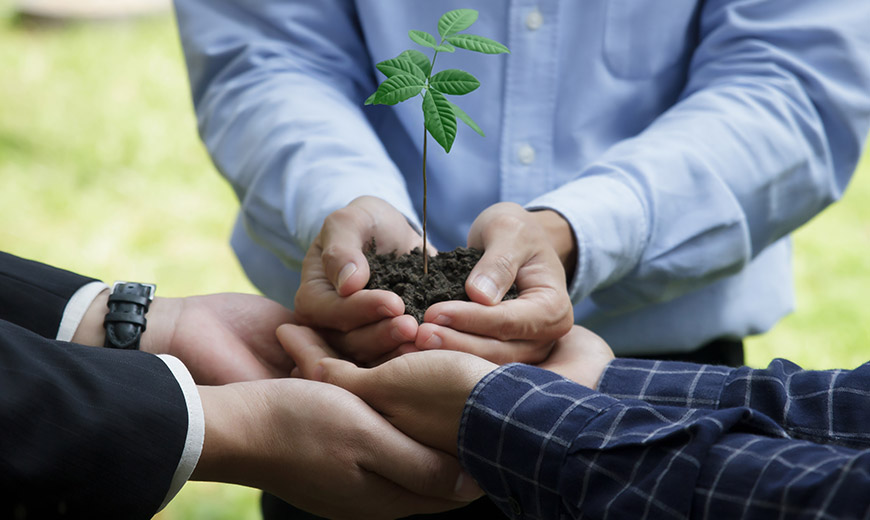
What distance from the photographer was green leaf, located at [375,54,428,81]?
153 centimetres

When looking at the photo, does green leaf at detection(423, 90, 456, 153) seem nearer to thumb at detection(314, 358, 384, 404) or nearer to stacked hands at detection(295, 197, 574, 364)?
stacked hands at detection(295, 197, 574, 364)

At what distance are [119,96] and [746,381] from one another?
5.46m

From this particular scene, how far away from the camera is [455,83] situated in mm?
1534

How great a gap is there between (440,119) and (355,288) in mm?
388

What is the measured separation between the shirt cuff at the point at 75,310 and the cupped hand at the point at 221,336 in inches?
5.3

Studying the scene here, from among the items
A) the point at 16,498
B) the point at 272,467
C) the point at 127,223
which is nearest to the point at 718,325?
the point at 272,467

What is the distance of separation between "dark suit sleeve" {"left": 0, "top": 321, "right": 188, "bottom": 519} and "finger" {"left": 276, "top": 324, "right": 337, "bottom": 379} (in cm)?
33

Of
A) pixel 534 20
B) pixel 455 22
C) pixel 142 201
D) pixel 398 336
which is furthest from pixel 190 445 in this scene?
pixel 142 201

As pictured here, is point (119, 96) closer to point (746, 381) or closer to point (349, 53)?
point (349, 53)

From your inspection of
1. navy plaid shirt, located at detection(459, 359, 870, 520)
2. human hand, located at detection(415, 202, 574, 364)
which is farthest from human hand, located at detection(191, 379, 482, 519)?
human hand, located at detection(415, 202, 574, 364)

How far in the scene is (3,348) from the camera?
135cm

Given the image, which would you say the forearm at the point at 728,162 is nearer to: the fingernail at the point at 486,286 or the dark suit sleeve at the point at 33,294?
the fingernail at the point at 486,286

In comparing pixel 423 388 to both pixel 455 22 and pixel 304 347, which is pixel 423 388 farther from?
pixel 455 22

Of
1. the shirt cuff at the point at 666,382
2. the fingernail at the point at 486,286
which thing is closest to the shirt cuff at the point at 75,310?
the fingernail at the point at 486,286
